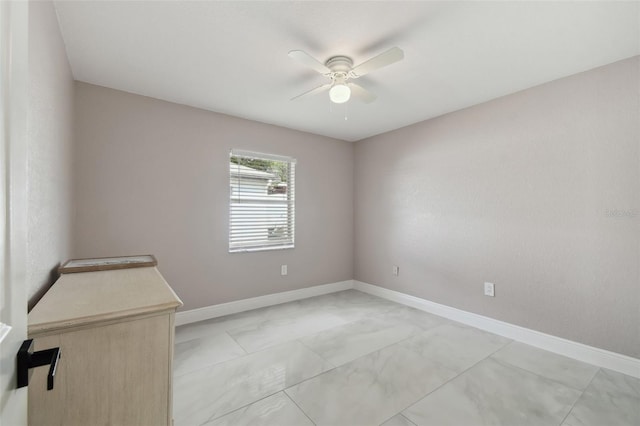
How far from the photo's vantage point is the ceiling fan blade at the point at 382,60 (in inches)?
70.4

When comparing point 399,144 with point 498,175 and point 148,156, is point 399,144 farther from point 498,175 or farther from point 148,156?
point 148,156

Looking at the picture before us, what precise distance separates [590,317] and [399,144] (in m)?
2.62

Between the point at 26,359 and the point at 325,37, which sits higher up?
the point at 325,37

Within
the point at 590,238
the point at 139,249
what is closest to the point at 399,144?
the point at 590,238

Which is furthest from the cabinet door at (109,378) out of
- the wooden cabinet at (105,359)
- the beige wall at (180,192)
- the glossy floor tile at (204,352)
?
the beige wall at (180,192)

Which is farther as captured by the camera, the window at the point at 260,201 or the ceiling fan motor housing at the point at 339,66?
the window at the point at 260,201

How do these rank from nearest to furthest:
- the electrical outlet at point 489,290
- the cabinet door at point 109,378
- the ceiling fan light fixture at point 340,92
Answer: the cabinet door at point 109,378 < the ceiling fan light fixture at point 340,92 < the electrical outlet at point 489,290

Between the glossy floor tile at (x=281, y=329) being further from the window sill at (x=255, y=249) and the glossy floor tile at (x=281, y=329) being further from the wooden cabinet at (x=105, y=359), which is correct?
the wooden cabinet at (x=105, y=359)

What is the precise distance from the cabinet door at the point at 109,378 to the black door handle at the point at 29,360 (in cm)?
45

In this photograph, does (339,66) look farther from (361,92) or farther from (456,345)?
(456,345)

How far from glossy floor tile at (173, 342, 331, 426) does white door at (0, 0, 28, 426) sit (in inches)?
50.4

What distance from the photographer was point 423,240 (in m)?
3.62

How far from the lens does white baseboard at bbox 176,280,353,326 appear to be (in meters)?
3.14

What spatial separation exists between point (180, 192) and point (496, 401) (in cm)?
323
